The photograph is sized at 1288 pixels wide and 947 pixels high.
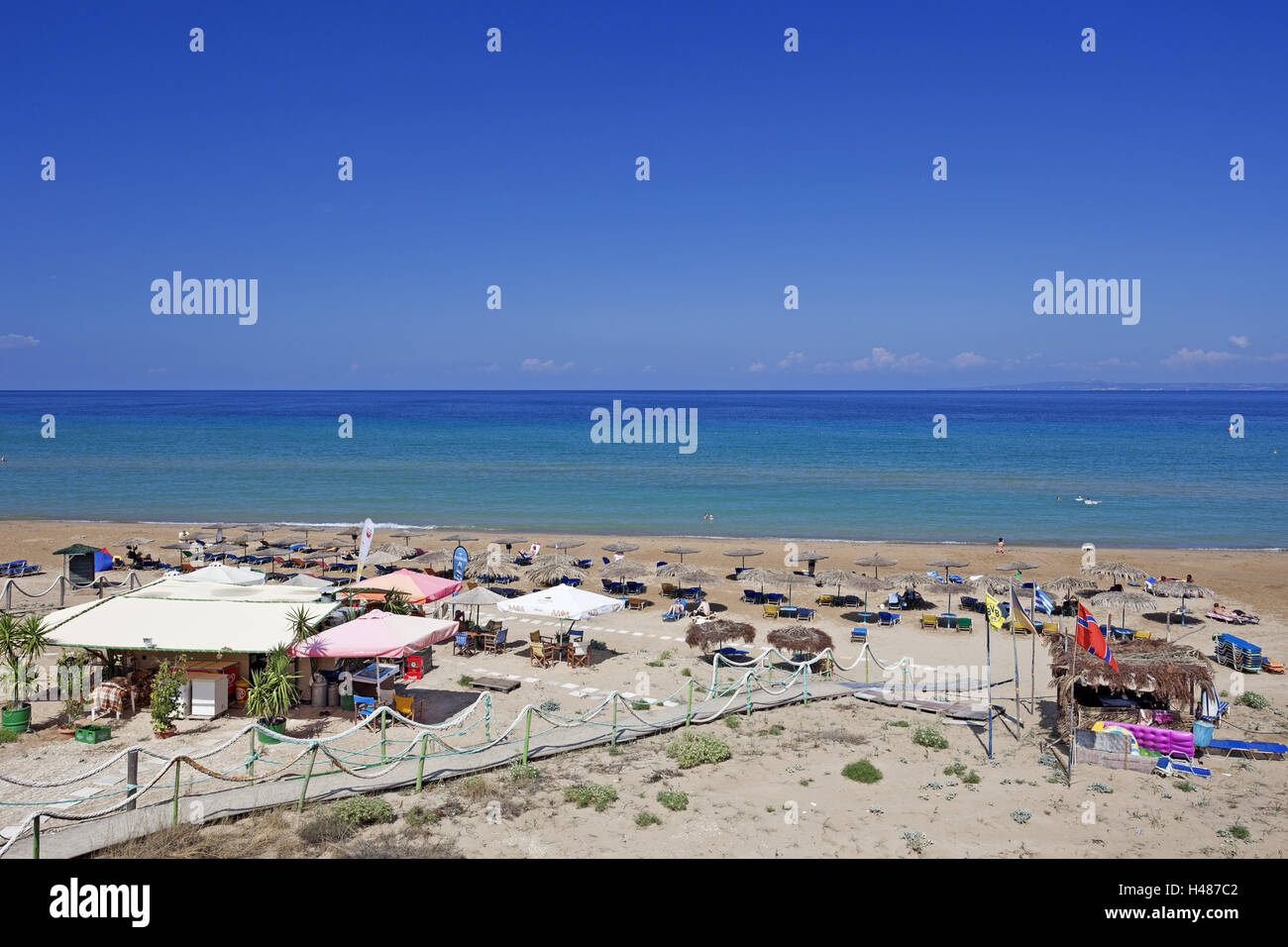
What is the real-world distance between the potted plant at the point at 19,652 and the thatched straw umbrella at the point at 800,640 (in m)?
15.8

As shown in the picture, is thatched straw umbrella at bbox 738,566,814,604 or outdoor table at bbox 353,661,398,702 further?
thatched straw umbrella at bbox 738,566,814,604

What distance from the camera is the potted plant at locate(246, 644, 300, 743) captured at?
1593 centimetres

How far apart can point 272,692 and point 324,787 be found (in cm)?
414

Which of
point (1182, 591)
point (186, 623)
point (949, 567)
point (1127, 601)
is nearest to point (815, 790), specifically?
point (186, 623)

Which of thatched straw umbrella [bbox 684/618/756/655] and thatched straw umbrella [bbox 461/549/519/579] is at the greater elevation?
thatched straw umbrella [bbox 461/549/519/579]

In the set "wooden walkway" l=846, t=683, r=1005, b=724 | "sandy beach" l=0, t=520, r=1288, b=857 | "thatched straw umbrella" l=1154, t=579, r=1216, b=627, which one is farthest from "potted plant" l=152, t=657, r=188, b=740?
"thatched straw umbrella" l=1154, t=579, r=1216, b=627

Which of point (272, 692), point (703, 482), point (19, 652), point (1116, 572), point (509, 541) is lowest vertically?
point (272, 692)

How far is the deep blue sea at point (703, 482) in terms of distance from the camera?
5238cm

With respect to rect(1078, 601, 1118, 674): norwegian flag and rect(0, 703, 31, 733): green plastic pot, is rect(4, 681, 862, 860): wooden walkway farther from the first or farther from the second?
rect(1078, 601, 1118, 674): norwegian flag

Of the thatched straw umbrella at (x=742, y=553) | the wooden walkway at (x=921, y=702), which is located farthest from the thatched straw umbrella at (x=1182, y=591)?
the thatched straw umbrella at (x=742, y=553)

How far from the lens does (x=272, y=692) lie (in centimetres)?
1596

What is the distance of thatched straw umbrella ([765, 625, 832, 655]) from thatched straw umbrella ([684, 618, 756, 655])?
65 centimetres

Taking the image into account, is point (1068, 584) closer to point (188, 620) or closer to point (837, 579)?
point (837, 579)
